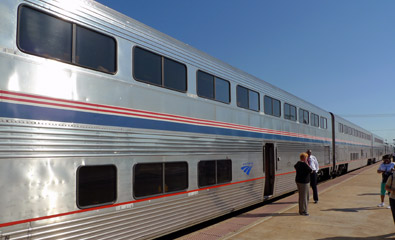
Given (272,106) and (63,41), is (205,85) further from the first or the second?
(272,106)

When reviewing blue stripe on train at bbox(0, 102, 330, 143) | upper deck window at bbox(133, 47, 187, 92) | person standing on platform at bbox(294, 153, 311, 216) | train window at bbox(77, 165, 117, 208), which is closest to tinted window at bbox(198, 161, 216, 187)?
blue stripe on train at bbox(0, 102, 330, 143)

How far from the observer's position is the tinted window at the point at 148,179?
4.93 meters

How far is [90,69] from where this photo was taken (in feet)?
14.4

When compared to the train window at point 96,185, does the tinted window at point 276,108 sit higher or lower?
higher

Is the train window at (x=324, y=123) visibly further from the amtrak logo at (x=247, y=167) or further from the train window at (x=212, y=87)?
the train window at (x=212, y=87)

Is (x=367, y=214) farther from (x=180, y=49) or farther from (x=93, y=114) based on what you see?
(x=93, y=114)

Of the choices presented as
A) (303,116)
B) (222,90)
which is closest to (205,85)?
(222,90)

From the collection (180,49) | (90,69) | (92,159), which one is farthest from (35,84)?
(180,49)

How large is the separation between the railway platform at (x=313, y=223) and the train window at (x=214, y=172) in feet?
3.38

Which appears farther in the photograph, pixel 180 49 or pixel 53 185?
pixel 180 49

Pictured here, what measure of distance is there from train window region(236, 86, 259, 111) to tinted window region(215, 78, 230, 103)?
1.62ft

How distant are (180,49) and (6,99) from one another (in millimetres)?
3497

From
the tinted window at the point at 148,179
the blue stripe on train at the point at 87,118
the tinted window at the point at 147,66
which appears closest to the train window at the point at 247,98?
the blue stripe on train at the point at 87,118

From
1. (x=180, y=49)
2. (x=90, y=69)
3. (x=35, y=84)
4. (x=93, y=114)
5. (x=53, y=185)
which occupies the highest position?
(x=180, y=49)
